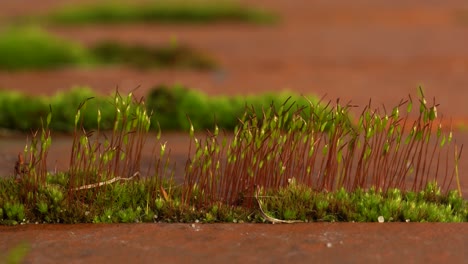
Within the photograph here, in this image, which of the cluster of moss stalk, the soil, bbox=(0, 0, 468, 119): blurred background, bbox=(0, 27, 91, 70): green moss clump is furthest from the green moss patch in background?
the cluster of moss stalk

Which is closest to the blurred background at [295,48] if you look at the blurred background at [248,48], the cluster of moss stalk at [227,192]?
the blurred background at [248,48]

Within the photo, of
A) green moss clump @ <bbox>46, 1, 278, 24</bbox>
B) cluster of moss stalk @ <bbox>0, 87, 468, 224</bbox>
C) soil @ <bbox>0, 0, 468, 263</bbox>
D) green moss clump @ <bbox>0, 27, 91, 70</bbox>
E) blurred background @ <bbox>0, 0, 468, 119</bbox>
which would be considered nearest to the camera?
soil @ <bbox>0, 0, 468, 263</bbox>

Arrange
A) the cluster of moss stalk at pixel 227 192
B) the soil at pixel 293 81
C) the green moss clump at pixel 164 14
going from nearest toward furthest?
the soil at pixel 293 81, the cluster of moss stalk at pixel 227 192, the green moss clump at pixel 164 14

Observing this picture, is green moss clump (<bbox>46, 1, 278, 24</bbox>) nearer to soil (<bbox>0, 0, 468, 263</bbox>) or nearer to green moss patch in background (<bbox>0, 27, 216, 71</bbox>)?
soil (<bbox>0, 0, 468, 263</bbox>)

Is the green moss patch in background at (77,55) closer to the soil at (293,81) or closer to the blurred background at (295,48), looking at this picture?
the blurred background at (295,48)

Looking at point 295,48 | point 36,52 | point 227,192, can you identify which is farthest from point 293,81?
point 227,192

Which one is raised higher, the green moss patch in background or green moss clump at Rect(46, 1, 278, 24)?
green moss clump at Rect(46, 1, 278, 24)

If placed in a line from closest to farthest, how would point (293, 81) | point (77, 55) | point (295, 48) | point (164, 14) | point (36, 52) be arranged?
1. point (293, 81)
2. point (36, 52)
3. point (77, 55)
4. point (295, 48)
5. point (164, 14)

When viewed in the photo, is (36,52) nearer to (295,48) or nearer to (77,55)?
(77,55)
